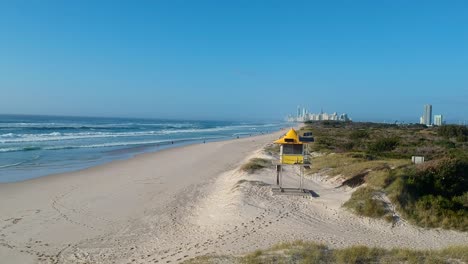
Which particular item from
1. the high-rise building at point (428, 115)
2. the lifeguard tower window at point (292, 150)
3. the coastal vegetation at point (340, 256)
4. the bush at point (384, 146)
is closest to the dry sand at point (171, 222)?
the coastal vegetation at point (340, 256)

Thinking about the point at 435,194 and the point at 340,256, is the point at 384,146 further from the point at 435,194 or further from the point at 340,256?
the point at 340,256

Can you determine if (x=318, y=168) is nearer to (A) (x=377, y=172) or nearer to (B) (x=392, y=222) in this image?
(A) (x=377, y=172)

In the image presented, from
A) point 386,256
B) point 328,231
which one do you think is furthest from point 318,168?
point 386,256

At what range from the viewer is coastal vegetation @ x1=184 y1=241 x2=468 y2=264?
619 centimetres

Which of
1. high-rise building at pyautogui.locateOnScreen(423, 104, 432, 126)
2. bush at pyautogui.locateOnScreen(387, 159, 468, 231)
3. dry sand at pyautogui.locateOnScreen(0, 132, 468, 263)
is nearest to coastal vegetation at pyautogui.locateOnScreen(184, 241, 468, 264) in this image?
dry sand at pyautogui.locateOnScreen(0, 132, 468, 263)

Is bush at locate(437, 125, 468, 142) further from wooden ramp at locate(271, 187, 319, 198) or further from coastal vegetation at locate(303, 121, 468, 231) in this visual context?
wooden ramp at locate(271, 187, 319, 198)

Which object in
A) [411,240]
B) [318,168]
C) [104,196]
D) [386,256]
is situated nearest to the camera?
[386,256]

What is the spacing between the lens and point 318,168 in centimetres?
1620

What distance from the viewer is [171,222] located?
31.7 ft

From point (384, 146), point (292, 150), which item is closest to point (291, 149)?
point (292, 150)

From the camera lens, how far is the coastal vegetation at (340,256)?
619cm

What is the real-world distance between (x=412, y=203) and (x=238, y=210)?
4726 mm

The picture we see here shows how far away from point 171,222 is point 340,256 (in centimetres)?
477

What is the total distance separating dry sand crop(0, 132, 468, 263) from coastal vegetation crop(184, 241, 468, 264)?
2.43 feet
